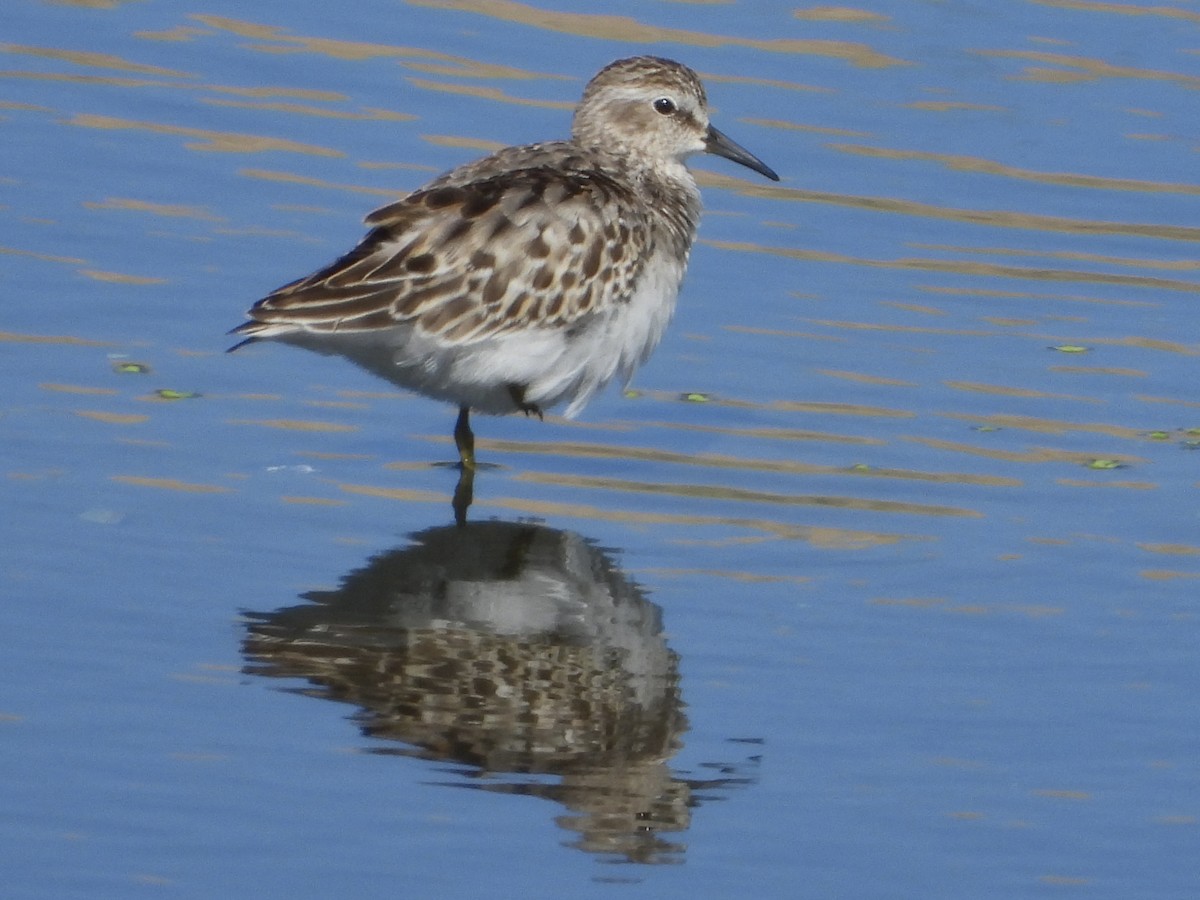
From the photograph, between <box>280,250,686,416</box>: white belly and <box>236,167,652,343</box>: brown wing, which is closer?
<box>236,167,652,343</box>: brown wing

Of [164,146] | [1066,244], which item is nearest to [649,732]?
[1066,244]

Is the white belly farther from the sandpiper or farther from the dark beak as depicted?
the dark beak

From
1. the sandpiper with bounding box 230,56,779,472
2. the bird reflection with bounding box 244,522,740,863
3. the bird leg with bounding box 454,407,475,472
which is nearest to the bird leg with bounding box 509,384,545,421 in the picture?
the sandpiper with bounding box 230,56,779,472

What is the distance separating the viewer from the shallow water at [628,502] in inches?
279

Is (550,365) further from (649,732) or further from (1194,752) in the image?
(1194,752)

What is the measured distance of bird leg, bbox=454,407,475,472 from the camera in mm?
10438

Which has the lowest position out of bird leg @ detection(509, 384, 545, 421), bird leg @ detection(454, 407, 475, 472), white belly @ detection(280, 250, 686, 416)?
bird leg @ detection(454, 407, 475, 472)

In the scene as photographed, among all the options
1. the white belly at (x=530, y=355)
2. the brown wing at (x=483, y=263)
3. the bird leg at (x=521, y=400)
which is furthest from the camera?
the bird leg at (x=521, y=400)

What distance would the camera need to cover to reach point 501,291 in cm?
996

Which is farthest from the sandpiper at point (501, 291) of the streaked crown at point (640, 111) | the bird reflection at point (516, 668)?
the bird reflection at point (516, 668)

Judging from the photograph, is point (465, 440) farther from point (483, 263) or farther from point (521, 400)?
point (483, 263)

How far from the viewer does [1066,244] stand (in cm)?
1364

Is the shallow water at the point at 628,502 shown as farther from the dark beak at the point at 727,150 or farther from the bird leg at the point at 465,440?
the dark beak at the point at 727,150

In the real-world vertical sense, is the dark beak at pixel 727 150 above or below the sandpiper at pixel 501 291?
above
